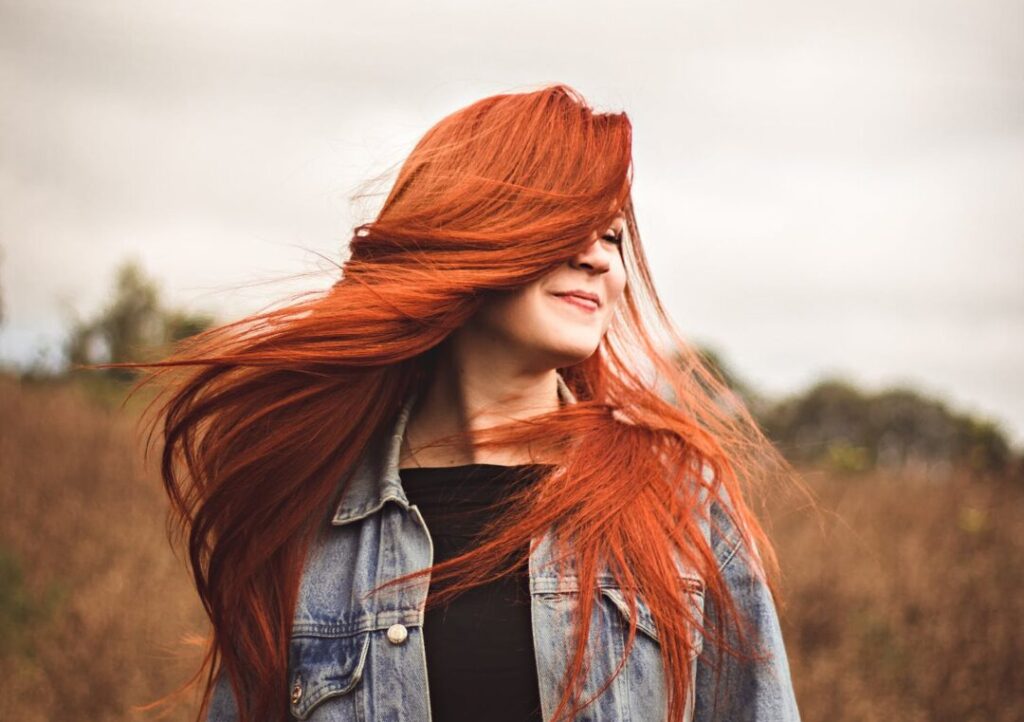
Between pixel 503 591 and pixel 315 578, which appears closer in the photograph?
pixel 503 591

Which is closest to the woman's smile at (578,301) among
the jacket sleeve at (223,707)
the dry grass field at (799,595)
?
the jacket sleeve at (223,707)

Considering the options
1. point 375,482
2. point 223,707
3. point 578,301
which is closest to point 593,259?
point 578,301

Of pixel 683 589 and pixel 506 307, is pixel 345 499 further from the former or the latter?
pixel 683 589

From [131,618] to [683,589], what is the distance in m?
4.79

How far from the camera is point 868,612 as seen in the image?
19.8 feet

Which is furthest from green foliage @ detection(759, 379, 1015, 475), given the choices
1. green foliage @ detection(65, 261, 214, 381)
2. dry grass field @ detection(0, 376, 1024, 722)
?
green foliage @ detection(65, 261, 214, 381)

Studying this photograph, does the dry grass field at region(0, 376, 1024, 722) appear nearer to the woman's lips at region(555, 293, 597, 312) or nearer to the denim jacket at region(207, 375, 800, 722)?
the denim jacket at region(207, 375, 800, 722)

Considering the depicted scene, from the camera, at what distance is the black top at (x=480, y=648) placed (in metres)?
1.80

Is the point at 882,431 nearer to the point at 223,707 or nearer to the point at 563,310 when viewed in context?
the point at 563,310

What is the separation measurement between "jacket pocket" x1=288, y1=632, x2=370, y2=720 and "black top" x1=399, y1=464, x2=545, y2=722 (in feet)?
0.58

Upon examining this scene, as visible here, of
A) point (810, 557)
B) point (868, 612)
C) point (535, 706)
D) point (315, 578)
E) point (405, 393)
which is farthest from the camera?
point (810, 557)

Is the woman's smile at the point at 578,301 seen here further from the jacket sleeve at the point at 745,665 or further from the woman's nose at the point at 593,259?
the jacket sleeve at the point at 745,665

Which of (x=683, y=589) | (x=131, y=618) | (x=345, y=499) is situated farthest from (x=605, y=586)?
(x=131, y=618)

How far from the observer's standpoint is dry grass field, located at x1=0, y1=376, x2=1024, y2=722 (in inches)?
204
